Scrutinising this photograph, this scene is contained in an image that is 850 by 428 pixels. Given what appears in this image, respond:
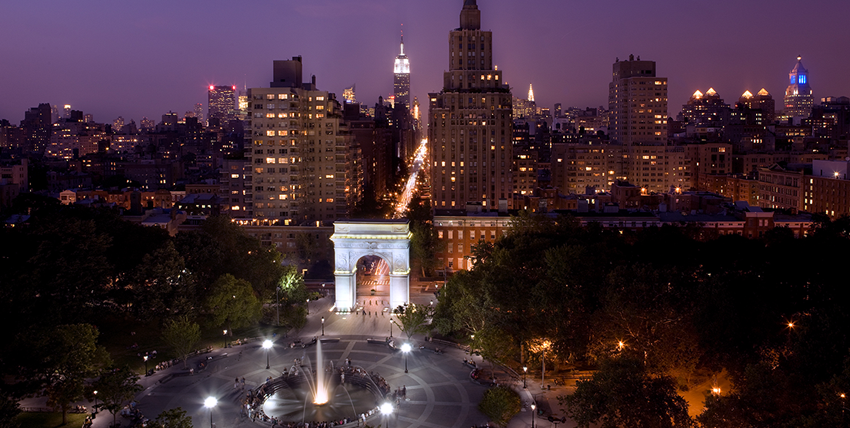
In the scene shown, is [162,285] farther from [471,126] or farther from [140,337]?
[471,126]

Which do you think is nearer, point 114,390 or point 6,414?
point 6,414

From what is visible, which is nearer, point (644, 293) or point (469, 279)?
point (644, 293)

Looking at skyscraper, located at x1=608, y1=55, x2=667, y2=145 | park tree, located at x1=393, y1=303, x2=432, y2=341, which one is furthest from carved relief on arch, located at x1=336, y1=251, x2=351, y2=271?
skyscraper, located at x1=608, y1=55, x2=667, y2=145

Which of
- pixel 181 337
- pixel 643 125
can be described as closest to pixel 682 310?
pixel 181 337

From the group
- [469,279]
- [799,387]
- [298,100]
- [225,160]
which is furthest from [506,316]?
[225,160]

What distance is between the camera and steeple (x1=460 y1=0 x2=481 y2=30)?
12912 centimetres

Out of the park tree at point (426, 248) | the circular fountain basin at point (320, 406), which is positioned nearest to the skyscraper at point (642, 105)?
the park tree at point (426, 248)

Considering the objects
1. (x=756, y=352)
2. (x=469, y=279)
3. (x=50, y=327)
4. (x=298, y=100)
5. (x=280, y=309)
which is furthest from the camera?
(x=298, y=100)

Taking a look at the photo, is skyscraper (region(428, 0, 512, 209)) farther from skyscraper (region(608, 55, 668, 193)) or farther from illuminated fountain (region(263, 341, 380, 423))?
illuminated fountain (region(263, 341, 380, 423))

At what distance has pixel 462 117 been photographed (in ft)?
416

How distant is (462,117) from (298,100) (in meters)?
31.2

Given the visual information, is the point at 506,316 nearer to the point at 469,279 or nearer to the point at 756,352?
the point at 469,279

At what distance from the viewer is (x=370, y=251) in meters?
81.2

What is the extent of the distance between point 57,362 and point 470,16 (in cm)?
9801
